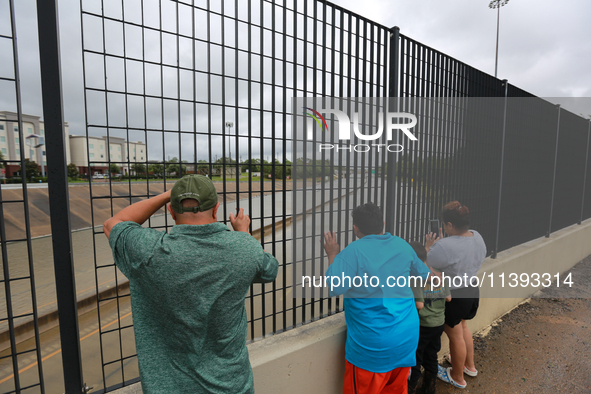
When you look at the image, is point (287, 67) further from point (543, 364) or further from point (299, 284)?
point (543, 364)

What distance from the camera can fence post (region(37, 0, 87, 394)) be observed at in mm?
1568

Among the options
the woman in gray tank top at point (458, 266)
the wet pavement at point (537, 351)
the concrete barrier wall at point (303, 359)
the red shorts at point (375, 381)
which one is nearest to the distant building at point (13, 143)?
the concrete barrier wall at point (303, 359)

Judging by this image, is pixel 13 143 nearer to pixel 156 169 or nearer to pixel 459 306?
pixel 156 169

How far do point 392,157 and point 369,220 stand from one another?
1090mm

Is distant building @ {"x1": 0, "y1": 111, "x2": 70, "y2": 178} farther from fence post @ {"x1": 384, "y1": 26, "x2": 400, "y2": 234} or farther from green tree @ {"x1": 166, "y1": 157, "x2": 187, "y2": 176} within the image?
fence post @ {"x1": 384, "y1": 26, "x2": 400, "y2": 234}

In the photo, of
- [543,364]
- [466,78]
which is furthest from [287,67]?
[543,364]

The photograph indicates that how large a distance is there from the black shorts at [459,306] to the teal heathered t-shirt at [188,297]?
7.91 feet

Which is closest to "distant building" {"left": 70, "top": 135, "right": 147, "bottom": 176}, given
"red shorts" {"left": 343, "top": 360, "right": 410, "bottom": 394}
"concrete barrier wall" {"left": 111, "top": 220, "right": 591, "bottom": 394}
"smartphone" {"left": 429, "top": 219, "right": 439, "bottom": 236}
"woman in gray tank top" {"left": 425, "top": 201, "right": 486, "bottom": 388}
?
"concrete barrier wall" {"left": 111, "top": 220, "right": 591, "bottom": 394}

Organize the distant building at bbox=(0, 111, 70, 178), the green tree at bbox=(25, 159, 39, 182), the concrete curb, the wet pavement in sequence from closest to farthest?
the distant building at bbox=(0, 111, 70, 178)
the green tree at bbox=(25, 159, 39, 182)
the wet pavement
the concrete curb

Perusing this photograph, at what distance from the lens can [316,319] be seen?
2.92 metres

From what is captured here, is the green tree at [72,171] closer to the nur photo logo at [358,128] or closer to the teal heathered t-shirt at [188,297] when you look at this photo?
the teal heathered t-shirt at [188,297]

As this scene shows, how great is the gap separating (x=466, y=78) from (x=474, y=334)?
3559mm

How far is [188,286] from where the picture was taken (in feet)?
4.53

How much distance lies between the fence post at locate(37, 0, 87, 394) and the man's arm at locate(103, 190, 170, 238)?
0.39 metres
